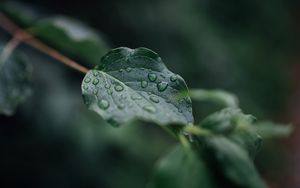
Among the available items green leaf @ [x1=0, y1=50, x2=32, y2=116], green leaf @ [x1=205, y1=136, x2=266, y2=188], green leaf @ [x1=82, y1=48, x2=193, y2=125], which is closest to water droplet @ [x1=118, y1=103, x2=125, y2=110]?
green leaf @ [x1=82, y1=48, x2=193, y2=125]

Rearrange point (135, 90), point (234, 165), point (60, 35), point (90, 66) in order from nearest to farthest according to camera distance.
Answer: point (234, 165), point (135, 90), point (60, 35), point (90, 66)

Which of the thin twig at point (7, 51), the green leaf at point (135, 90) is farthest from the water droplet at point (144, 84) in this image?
the thin twig at point (7, 51)

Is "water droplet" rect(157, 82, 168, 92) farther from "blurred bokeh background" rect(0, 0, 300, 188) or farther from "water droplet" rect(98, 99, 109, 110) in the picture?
"blurred bokeh background" rect(0, 0, 300, 188)

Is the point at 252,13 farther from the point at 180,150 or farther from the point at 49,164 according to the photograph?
the point at 180,150

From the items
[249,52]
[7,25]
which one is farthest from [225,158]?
[249,52]

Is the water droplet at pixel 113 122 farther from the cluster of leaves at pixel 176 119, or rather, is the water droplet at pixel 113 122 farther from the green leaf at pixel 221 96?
the green leaf at pixel 221 96

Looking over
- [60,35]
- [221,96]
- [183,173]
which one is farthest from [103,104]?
[60,35]

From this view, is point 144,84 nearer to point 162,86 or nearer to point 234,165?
point 162,86
